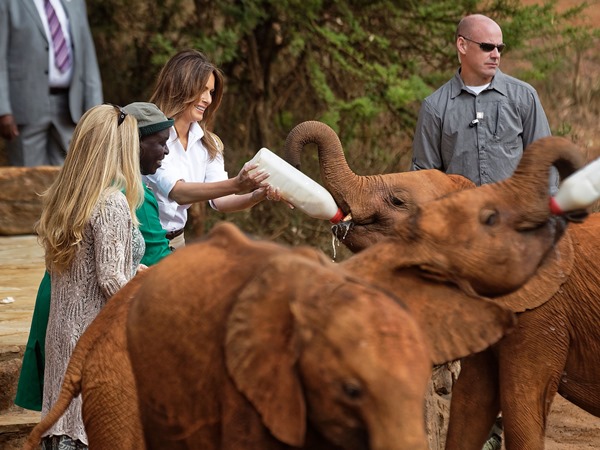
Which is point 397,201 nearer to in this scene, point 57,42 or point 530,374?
point 530,374

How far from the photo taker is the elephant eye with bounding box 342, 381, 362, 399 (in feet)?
11.1

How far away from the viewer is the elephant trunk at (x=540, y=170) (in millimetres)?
4516

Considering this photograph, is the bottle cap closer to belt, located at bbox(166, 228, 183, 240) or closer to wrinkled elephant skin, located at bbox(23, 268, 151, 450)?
belt, located at bbox(166, 228, 183, 240)

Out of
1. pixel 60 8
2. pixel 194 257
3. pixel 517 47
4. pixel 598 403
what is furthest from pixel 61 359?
pixel 517 47

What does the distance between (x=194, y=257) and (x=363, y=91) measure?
776cm

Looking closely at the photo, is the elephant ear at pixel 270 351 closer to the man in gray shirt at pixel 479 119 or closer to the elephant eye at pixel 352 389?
the elephant eye at pixel 352 389

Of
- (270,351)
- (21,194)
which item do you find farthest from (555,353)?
(21,194)

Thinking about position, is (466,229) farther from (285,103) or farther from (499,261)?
(285,103)

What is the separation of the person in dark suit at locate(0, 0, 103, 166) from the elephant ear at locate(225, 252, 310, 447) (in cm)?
655

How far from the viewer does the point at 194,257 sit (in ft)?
13.3

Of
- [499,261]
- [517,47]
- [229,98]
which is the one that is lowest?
[229,98]

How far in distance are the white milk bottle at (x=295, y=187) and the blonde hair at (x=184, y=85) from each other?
85 cm

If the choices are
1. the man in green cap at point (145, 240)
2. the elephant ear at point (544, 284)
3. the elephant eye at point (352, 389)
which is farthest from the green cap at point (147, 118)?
the elephant eye at point (352, 389)

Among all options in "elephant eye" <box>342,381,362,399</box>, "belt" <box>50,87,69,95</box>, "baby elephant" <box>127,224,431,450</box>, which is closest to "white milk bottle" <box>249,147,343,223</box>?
"baby elephant" <box>127,224,431,450</box>
